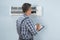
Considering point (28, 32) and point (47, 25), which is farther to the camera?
point (47, 25)

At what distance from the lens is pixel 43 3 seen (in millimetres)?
2631

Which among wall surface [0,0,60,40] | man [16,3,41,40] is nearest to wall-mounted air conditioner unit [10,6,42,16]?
wall surface [0,0,60,40]

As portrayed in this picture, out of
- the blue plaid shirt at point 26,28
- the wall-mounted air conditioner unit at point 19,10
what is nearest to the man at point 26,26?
the blue plaid shirt at point 26,28

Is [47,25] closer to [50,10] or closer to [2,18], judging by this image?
[50,10]

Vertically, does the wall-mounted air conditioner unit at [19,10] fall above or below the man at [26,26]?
above

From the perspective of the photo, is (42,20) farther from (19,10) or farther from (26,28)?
(26,28)

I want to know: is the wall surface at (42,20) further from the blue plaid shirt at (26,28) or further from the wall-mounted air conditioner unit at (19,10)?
the blue plaid shirt at (26,28)

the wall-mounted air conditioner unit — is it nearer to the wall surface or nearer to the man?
the wall surface

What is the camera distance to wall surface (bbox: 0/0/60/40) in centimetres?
262

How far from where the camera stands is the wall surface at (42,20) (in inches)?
103

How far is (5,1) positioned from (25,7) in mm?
580

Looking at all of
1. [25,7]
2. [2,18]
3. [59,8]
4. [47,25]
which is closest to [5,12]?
[2,18]

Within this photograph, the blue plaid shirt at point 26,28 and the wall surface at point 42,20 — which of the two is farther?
the wall surface at point 42,20

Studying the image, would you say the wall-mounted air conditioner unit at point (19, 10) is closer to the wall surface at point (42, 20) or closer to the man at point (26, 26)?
the wall surface at point (42, 20)
